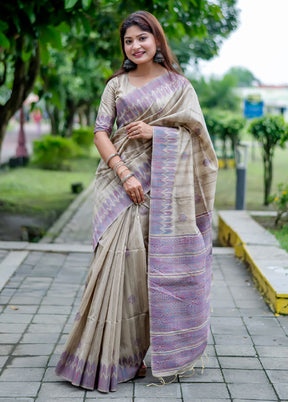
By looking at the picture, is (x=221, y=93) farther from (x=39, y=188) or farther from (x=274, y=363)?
(x=274, y=363)

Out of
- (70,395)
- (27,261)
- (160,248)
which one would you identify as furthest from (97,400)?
(27,261)

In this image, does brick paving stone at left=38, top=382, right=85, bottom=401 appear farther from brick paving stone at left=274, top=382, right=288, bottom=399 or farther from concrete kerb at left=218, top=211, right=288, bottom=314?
concrete kerb at left=218, top=211, right=288, bottom=314

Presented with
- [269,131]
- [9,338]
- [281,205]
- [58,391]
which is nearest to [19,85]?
[269,131]

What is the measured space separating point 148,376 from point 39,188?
10.6 meters

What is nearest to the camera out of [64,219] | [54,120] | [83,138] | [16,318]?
[16,318]

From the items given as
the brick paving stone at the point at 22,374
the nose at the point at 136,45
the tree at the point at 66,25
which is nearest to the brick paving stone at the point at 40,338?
the brick paving stone at the point at 22,374

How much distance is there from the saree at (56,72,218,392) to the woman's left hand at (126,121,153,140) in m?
0.03

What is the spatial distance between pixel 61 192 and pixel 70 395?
10.2m

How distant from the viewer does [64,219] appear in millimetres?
9500

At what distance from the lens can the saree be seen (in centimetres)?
321

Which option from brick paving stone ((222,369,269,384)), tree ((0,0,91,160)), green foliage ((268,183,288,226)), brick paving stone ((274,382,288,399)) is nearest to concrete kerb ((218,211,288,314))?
green foliage ((268,183,288,226))

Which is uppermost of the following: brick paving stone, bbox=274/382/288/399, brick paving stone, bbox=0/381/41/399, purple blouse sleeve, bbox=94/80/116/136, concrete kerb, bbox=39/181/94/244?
purple blouse sleeve, bbox=94/80/116/136

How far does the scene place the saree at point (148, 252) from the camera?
3.21 m

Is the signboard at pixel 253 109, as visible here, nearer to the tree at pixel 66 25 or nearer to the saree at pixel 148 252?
the tree at pixel 66 25
